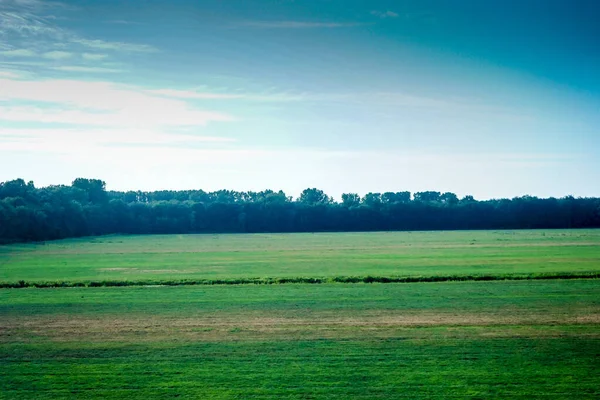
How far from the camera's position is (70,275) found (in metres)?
49.6

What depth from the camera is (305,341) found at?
22.0 metres

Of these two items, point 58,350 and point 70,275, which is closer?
point 58,350

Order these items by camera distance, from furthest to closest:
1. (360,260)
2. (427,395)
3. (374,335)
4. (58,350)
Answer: (360,260), (374,335), (58,350), (427,395)

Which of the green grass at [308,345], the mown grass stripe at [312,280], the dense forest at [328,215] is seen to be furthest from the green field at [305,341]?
the dense forest at [328,215]

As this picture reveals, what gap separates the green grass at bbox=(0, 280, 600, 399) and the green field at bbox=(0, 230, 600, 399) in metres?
0.06

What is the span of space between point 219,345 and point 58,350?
5.84m

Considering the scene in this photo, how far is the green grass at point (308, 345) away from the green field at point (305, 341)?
0.06 meters

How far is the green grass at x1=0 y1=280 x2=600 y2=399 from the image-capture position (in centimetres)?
1631

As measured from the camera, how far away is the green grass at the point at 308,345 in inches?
642

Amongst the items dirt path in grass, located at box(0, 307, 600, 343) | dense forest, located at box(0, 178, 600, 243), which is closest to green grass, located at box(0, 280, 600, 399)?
dirt path in grass, located at box(0, 307, 600, 343)

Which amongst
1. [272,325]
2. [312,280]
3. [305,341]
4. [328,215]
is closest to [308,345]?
[305,341]

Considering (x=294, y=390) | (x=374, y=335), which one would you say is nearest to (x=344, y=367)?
(x=294, y=390)

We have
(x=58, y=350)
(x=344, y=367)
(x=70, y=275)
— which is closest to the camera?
(x=344, y=367)

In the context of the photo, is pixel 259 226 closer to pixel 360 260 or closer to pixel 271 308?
pixel 360 260
